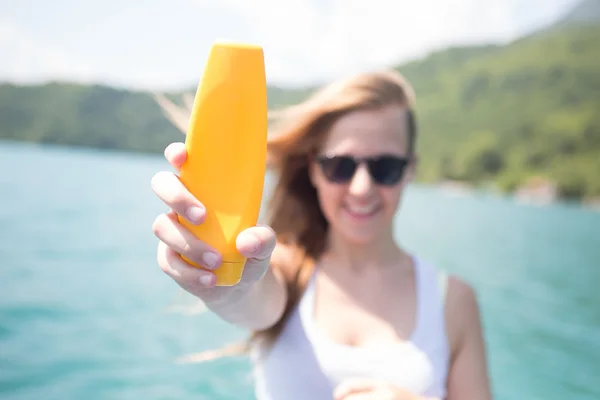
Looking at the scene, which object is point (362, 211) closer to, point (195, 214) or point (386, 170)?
point (386, 170)

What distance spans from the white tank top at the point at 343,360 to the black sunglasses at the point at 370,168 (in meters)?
0.42

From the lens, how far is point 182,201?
2.91 feet

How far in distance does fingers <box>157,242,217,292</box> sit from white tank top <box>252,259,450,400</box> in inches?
30.5

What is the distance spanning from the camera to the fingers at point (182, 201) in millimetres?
885

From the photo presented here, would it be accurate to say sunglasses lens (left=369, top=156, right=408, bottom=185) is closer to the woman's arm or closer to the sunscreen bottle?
the woman's arm

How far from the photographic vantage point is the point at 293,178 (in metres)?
2.14

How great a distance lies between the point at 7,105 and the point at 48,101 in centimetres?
394

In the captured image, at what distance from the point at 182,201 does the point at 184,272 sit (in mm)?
139

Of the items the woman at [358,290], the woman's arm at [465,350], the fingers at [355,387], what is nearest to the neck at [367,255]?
the woman at [358,290]

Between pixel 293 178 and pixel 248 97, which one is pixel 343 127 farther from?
pixel 248 97

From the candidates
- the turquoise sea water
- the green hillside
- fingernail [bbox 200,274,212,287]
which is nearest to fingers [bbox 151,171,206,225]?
fingernail [bbox 200,274,212,287]

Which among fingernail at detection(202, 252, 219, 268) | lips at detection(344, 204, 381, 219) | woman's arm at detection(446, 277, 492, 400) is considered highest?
fingernail at detection(202, 252, 219, 268)

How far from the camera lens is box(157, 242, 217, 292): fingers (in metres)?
0.93

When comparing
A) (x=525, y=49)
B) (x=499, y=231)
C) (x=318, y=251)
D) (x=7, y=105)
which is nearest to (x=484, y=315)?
(x=318, y=251)
